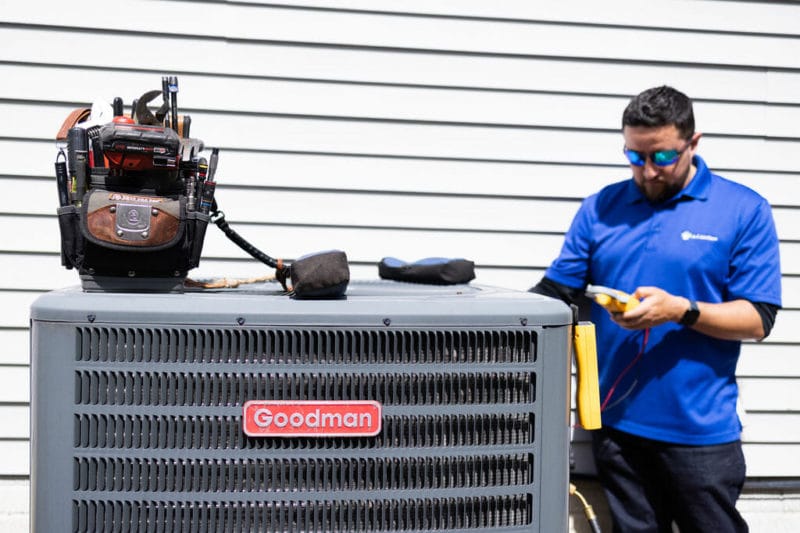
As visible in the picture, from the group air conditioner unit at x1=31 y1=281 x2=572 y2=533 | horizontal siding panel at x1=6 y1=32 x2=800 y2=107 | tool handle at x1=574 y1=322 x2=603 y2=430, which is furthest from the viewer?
horizontal siding panel at x1=6 y1=32 x2=800 y2=107

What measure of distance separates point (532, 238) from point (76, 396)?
2.19 m

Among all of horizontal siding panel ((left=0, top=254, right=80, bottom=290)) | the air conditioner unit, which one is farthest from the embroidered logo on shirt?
horizontal siding panel ((left=0, top=254, right=80, bottom=290))

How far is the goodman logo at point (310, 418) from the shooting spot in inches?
63.7

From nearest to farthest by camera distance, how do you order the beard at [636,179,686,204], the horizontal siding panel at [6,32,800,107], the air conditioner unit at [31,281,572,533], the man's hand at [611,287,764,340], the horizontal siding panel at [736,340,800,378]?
the air conditioner unit at [31,281,572,533] → the man's hand at [611,287,764,340] → the beard at [636,179,686,204] → the horizontal siding panel at [6,32,800,107] → the horizontal siding panel at [736,340,800,378]

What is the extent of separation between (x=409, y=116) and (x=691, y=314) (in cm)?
141

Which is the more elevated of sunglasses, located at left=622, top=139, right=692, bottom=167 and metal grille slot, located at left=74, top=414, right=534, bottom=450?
sunglasses, located at left=622, top=139, right=692, bottom=167

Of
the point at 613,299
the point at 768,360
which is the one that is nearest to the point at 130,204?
the point at 613,299

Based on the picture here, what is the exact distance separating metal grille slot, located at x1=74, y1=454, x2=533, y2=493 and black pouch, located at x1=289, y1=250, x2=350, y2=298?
0.36m

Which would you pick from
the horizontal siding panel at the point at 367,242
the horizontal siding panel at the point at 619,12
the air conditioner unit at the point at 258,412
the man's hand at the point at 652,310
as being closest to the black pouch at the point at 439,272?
the man's hand at the point at 652,310

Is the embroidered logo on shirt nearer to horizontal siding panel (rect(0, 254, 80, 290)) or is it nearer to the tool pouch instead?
the tool pouch

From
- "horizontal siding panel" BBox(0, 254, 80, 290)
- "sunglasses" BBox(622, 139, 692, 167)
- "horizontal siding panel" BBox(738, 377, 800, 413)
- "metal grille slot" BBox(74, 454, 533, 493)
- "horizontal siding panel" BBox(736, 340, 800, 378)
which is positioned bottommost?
"horizontal siding panel" BBox(738, 377, 800, 413)

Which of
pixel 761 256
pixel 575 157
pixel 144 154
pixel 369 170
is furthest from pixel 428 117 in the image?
pixel 144 154

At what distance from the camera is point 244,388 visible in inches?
64.1

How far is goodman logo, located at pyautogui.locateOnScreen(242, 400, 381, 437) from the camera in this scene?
1618mm
